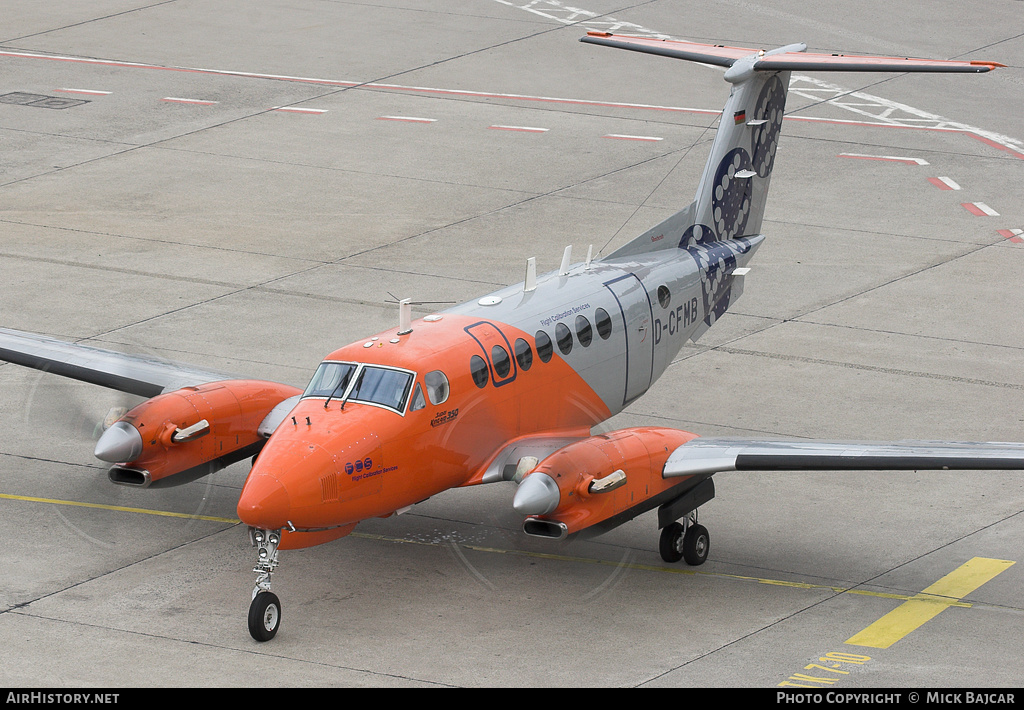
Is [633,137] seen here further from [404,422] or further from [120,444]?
[120,444]

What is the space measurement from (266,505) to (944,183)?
2192cm

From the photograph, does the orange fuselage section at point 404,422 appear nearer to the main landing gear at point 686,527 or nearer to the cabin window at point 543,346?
the cabin window at point 543,346

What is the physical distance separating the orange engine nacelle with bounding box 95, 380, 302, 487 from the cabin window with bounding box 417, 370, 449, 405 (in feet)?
8.41

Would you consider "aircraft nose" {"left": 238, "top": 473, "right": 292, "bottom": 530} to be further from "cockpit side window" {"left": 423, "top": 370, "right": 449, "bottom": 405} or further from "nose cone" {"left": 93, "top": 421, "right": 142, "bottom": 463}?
"nose cone" {"left": 93, "top": 421, "right": 142, "bottom": 463}

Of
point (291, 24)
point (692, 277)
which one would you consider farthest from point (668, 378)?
point (291, 24)

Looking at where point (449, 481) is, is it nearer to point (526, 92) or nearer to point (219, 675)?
point (219, 675)

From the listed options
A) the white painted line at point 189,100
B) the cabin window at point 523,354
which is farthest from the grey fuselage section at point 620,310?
the white painted line at point 189,100

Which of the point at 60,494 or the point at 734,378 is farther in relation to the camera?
the point at 734,378

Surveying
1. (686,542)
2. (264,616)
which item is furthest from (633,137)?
(264,616)

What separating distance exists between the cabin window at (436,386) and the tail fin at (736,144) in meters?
5.00

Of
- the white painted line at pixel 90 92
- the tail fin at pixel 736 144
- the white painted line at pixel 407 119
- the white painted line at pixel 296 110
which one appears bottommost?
the white painted line at pixel 90 92

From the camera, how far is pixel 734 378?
21.0m

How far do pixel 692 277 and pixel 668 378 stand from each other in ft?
8.99

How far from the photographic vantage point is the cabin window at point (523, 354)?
15.5 m
